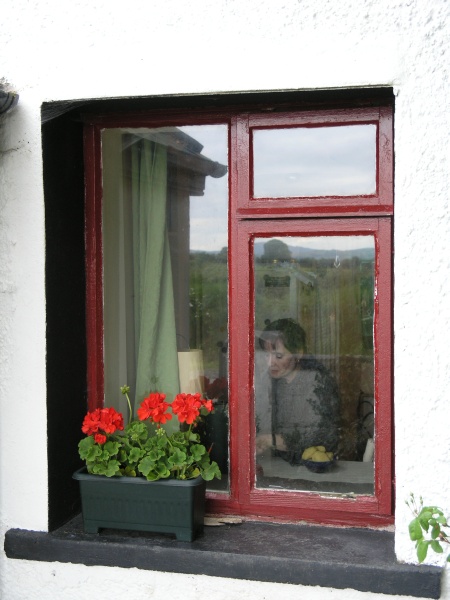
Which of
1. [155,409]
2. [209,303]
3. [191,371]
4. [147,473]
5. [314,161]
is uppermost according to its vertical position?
[314,161]

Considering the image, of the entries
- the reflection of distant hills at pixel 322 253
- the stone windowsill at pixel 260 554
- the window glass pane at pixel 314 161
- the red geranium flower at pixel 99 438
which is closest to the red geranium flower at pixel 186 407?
the red geranium flower at pixel 99 438

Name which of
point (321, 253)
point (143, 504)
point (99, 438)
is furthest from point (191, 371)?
point (321, 253)

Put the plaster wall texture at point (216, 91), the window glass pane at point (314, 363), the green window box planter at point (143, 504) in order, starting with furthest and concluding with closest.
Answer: the window glass pane at point (314, 363), the green window box planter at point (143, 504), the plaster wall texture at point (216, 91)

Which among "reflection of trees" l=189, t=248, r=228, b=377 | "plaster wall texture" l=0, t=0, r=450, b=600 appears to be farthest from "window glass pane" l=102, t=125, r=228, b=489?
"plaster wall texture" l=0, t=0, r=450, b=600

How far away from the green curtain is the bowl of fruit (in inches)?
25.4

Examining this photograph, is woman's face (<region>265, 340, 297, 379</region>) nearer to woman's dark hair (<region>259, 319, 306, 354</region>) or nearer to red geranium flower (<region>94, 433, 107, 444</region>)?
woman's dark hair (<region>259, 319, 306, 354</region>)

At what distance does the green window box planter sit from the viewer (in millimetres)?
3104

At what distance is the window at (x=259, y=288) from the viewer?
10.4ft

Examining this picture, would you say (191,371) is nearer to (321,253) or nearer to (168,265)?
(168,265)

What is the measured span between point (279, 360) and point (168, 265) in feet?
2.24

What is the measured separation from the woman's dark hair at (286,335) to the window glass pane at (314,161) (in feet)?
1.82

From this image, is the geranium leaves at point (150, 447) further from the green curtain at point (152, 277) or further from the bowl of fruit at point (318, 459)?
the bowl of fruit at point (318, 459)

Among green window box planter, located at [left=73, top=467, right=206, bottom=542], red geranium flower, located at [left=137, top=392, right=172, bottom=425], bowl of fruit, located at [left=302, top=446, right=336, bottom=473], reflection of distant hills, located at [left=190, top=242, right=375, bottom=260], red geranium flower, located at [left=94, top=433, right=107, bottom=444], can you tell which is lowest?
green window box planter, located at [left=73, top=467, right=206, bottom=542]

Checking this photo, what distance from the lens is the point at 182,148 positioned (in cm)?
345
